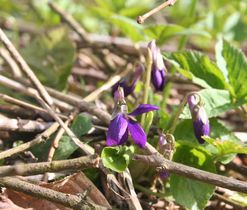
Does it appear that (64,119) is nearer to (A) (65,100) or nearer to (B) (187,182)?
(A) (65,100)

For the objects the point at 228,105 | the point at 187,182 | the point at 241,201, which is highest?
the point at 228,105

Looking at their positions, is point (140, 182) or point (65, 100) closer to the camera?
point (140, 182)

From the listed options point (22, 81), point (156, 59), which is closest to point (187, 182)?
point (156, 59)

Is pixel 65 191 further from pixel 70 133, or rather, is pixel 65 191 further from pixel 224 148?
pixel 224 148

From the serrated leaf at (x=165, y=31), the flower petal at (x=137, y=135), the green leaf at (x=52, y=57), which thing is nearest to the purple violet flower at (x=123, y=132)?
the flower petal at (x=137, y=135)

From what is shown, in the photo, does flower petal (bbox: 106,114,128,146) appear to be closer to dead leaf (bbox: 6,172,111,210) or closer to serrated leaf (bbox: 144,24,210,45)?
dead leaf (bbox: 6,172,111,210)

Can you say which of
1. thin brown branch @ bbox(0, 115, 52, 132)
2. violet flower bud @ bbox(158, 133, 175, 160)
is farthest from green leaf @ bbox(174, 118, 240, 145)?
thin brown branch @ bbox(0, 115, 52, 132)
